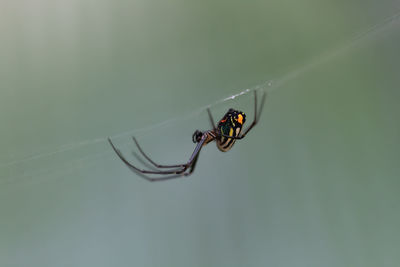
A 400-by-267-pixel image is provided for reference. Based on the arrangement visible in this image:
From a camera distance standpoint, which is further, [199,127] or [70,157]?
[199,127]

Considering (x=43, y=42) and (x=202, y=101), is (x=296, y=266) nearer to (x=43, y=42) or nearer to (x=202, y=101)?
(x=202, y=101)

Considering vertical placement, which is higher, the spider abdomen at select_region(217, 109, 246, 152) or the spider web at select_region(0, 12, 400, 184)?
the spider web at select_region(0, 12, 400, 184)

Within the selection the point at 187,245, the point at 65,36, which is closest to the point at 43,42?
the point at 65,36

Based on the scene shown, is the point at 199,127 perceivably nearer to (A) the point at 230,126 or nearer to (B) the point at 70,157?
(A) the point at 230,126

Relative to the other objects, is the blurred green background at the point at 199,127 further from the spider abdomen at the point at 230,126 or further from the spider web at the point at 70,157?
the spider abdomen at the point at 230,126

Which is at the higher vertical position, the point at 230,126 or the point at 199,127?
the point at 199,127

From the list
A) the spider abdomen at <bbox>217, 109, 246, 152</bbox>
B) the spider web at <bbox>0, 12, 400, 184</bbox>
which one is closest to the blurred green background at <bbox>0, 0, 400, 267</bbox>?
the spider web at <bbox>0, 12, 400, 184</bbox>

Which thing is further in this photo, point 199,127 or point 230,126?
point 199,127

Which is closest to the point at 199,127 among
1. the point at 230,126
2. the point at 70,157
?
the point at 230,126

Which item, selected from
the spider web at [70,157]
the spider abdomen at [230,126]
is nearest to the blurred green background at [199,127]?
the spider web at [70,157]

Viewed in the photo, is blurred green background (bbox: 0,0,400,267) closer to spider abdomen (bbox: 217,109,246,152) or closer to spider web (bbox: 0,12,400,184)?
spider web (bbox: 0,12,400,184)
